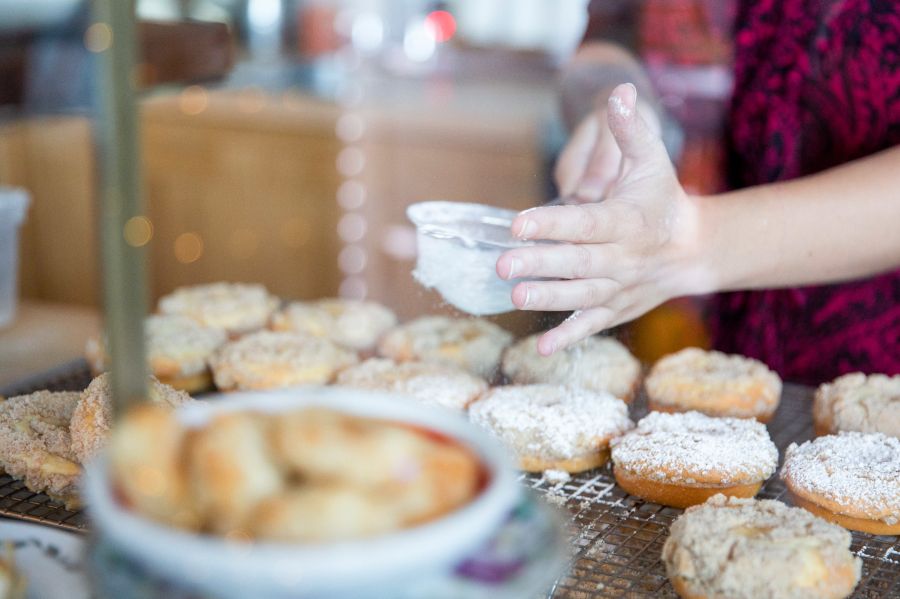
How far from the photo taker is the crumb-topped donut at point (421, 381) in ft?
4.41

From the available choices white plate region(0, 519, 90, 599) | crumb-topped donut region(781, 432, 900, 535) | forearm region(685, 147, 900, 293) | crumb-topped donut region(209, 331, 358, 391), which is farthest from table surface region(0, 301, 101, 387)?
crumb-topped donut region(781, 432, 900, 535)

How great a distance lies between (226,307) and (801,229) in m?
0.95

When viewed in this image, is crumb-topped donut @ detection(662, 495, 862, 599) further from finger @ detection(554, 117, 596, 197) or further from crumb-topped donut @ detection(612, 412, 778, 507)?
finger @ detection(554, 117, 596, 197)

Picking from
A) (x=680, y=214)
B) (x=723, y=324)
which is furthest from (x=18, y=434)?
(x=723, y=324)

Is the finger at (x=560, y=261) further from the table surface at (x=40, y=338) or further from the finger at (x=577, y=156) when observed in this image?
the table surface at (x=40, y=338)

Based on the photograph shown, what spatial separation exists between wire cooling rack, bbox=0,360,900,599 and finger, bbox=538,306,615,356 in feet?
0.57

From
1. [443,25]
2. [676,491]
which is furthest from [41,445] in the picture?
[443,25]

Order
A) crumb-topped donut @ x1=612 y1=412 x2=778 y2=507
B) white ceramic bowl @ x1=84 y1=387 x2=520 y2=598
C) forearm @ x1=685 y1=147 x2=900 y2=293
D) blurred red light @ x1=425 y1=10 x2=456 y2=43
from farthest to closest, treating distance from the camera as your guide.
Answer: blurred red light @ x1=425 y1=10 x2=456 y2=43
forearm @ x1=685 y1=147 x2=900 y2=293
crumb-topped donut @ x1=612 y1=412 x2=778 y2=507
white ceramic bowl @ x1=84 y1=387 x2=520 y2=598

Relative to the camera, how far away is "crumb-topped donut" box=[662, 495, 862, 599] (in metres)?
0.90

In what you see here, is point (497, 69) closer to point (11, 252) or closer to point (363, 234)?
point (363, 234)

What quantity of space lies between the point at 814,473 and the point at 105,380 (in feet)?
2.64

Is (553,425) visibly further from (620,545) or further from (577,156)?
(577,156)

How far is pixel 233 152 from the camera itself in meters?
3.68

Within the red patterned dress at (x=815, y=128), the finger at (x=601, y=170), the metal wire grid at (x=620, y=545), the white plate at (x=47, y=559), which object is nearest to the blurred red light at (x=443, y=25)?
the red patterned dress at (x=815, y=128)
